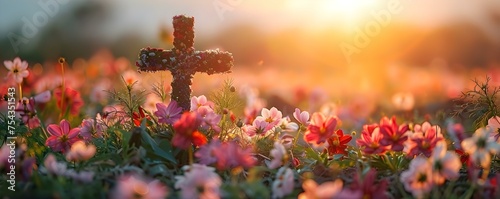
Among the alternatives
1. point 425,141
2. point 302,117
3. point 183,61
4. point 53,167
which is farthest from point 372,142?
point 53,167

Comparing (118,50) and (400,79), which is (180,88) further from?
(118,50)

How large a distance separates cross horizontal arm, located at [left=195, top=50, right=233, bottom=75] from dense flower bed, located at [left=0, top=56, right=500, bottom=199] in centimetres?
12

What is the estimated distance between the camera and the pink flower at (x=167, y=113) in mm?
3605

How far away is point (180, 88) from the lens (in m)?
3.99

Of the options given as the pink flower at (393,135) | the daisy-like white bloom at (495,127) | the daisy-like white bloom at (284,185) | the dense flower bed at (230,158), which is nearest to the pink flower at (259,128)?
the dense flower bed at (230,158)

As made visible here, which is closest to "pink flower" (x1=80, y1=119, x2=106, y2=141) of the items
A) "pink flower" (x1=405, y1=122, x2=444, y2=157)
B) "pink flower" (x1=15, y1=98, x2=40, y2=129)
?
"pink flower" (x1=15, y1=98, x2=40, y2=129)

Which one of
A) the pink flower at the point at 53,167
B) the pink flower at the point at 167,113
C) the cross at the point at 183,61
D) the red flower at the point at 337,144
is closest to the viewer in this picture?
the pink flower at the point at 53,167

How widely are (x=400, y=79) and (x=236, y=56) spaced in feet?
→ 33.9

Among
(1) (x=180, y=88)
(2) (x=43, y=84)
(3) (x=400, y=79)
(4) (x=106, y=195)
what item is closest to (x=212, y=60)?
(1) (x=180, y=88)

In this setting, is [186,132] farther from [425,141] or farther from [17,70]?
[17,70]

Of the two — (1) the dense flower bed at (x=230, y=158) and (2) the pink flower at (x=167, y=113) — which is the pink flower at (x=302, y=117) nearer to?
(1) the dense flower bed at (x=230, y=158)

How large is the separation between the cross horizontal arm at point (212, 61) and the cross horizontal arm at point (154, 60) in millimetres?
152

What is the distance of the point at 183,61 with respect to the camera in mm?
3980

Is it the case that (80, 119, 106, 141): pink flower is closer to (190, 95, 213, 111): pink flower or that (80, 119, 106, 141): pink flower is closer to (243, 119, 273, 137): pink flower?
(190, 95, 213, 111): pink flower
